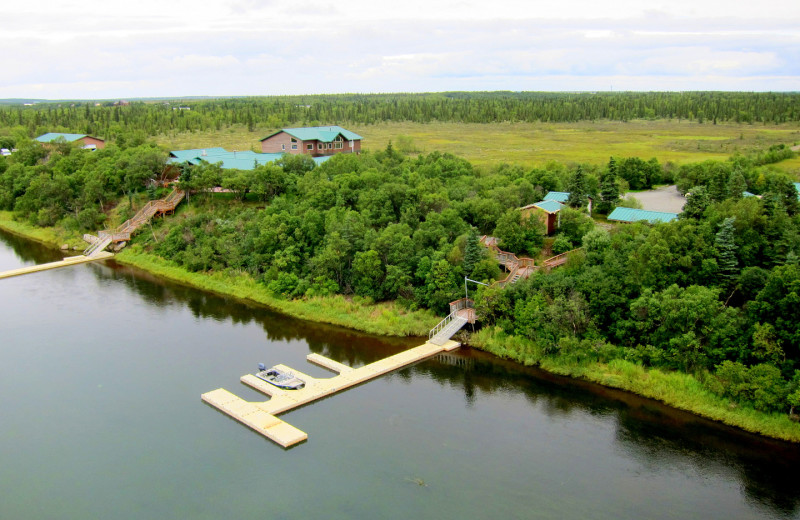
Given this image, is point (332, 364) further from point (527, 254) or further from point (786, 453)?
point (786, 453)

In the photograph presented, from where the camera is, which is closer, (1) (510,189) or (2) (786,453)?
(2) (786,453)

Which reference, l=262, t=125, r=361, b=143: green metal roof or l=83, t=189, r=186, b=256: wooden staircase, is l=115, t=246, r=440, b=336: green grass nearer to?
l=83, t=189, r=186, b=256: wooden staircase

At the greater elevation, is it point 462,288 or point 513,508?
point 462,288

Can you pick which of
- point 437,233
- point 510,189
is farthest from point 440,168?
point 437,233

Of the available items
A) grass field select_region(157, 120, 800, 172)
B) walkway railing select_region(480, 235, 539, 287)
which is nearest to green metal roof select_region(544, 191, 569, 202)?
walkway railing select_region(480, 235, 539, 287)

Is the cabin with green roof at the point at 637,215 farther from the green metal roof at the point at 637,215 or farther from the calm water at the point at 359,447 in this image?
the calm water at the point at 359,447
